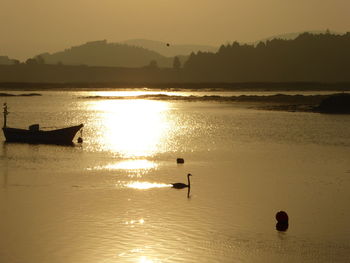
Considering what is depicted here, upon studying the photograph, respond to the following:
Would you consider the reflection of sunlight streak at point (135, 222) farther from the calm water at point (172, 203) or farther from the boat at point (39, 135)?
the boat at point (39, 135)

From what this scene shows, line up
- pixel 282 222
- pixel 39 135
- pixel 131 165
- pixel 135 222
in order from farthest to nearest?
pixel 39 135
pixel 131 165
pixel 135 222
pixel 282 222

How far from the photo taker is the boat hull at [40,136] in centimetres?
4784

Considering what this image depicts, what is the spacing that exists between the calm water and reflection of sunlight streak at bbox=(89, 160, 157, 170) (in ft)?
0.22

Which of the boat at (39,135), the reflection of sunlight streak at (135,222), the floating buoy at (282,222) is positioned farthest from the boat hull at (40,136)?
the floating buoy at (282,222)

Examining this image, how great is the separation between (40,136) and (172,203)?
980 inches

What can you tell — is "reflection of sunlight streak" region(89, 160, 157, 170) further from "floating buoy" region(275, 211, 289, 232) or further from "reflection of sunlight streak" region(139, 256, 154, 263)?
"reflection of sunlight streak" region(139, 256, 154, 263)

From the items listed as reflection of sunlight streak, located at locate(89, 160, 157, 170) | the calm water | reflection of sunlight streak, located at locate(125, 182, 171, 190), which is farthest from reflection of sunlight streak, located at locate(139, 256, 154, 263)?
reflection of sunlight streak, located at locate(89, 160, 157, 170)

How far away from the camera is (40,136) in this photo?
4775 centimetres

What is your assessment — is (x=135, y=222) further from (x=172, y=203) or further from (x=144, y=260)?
(x=144, y=260)

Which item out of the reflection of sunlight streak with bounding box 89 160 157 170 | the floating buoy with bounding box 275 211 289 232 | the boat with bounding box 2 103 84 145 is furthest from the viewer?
the boat with bounding box 2 103 84 145

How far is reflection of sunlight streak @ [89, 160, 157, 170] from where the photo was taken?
117 ft

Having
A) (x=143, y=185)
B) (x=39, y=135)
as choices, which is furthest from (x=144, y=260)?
(x=39, y=135)

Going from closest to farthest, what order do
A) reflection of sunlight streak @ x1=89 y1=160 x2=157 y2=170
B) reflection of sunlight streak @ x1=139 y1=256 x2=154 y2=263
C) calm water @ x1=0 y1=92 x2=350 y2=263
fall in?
reflection of sunlight streak @ x1=139 y1=256 x2=154 y2=263 < calm water @ x1=0 y1=92 x2=350 y2=263 < reflection of sunlight streak @ x1=89 y1=160 x2=157 y2=170

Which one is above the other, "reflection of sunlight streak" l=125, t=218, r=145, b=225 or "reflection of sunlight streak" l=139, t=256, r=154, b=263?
"reflection of sunlight streak" l=125, t=218, r=145, b=225
